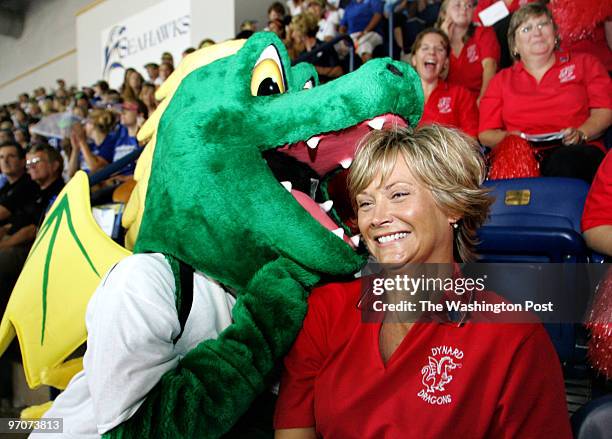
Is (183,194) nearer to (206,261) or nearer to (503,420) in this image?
(206,261)

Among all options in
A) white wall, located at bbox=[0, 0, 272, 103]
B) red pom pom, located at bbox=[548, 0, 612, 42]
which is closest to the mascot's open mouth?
red pom pom, located at bbox=[548, 0, 612, 42]

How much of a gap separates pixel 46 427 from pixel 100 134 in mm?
4848

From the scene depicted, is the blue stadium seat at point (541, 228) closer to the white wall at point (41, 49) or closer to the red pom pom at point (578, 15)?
the red pom pom at point (578, 15)

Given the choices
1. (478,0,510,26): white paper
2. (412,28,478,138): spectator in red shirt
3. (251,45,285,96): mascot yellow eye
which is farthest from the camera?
(478,0,510,26): white paper

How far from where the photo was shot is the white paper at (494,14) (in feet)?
10.3

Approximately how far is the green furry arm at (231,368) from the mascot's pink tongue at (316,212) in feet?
0.38

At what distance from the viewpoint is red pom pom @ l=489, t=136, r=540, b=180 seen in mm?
2086

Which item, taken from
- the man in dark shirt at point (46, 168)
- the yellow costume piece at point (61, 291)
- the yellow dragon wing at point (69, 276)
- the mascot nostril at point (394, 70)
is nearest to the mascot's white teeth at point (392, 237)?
the mascot nostril at point (394, 70)

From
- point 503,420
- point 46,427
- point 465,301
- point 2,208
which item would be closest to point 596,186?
point 465,301

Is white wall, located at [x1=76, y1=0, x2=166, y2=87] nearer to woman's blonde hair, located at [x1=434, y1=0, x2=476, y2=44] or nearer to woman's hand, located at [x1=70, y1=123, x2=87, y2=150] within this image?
woman's hand, located at [x1=70, y1=123, x2=87, y2=150]

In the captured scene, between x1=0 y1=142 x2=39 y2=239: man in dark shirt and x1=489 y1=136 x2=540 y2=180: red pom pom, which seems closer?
x1=489 y1=136 x2=540 y2=180: red pom pom

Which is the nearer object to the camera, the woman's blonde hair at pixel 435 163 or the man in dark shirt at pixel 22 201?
the woman's blonde hair at pixel 435 163

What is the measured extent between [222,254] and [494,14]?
2.77 meters

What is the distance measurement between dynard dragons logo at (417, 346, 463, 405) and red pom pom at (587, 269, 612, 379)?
2.42 ft
